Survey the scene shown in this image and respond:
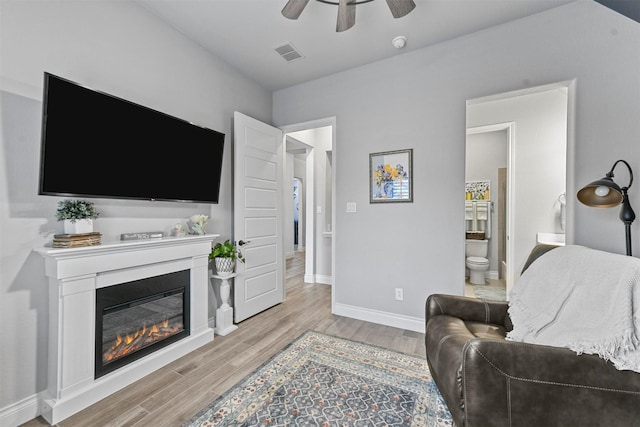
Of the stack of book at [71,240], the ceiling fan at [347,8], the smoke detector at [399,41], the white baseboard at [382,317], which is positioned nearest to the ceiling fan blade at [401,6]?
the ceiling fan at [347,8]

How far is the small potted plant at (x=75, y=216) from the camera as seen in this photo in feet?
Answer: 5.44

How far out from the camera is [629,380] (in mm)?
1043

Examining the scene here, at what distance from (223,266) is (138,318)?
788 millimetres

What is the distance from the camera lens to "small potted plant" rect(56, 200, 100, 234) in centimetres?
166

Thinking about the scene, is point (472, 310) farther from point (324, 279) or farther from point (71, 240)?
point (324, 279)

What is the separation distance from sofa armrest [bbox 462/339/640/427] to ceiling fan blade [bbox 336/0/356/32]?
6.76ft

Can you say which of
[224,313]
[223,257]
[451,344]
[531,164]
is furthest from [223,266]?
[531,164]

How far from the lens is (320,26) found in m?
2.40

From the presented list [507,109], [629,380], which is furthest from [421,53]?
[629,380]

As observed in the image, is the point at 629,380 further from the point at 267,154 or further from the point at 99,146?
the point at 267,154

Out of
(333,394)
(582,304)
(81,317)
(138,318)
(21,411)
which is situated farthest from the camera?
(138,318)

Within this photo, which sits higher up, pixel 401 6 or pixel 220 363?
pixel 401 6

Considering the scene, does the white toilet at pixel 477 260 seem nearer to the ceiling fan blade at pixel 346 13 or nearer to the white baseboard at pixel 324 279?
the white baseboard at pixel 324 279

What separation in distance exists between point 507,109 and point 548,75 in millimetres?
1756
